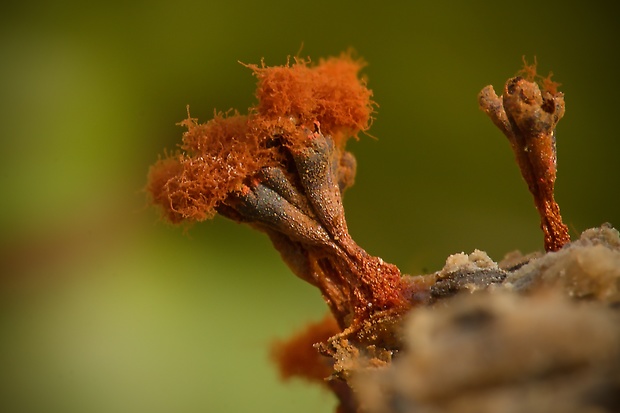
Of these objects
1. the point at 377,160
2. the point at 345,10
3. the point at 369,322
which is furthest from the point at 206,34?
the point at 369,322

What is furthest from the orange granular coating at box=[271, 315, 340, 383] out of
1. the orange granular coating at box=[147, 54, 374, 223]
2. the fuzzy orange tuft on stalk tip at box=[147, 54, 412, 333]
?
the orange granular coating at box=[147, 54, 374, 223]

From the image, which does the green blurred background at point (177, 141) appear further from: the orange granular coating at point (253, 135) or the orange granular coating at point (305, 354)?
the orange granular coating at point (253, 135)

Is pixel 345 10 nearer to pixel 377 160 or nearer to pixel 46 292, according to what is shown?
pixel 377 160

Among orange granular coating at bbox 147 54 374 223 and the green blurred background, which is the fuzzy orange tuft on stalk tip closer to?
orange granular coating at bbox 147 54 374 223

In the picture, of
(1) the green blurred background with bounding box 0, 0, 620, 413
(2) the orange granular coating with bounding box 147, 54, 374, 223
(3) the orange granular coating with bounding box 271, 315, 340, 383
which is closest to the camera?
(2) the orange granular coating with bounding box 147, 54, 374, 223

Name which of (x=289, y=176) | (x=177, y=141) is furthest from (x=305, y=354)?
(x=177, y=141)

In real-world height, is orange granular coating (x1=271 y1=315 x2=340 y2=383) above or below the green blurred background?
below
